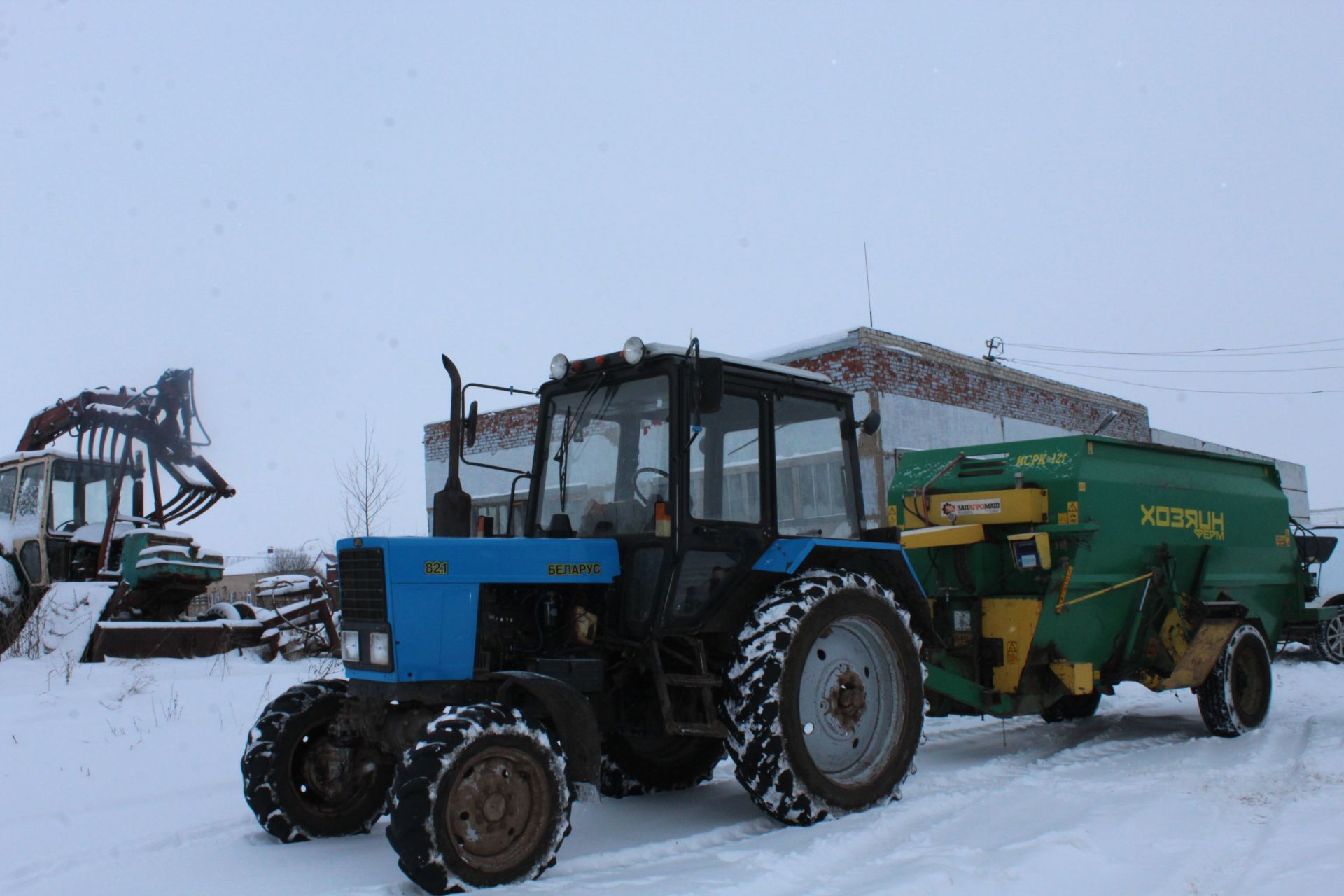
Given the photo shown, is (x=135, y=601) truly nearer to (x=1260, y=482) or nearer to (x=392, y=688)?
(x=392, y=688)

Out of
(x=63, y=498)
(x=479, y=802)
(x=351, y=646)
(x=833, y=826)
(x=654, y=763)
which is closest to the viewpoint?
(x=479, y=802)

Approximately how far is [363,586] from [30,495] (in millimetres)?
10859

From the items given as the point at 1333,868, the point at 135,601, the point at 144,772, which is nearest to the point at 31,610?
the point at 135,601

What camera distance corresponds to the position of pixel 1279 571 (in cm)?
934

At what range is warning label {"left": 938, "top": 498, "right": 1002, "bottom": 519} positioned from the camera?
7832 millimetres

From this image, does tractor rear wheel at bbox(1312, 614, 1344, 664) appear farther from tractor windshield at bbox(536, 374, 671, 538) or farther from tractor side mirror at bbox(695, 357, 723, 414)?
tractor side mirror at bbox(695, 357, 723, 414)

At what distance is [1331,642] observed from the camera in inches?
517

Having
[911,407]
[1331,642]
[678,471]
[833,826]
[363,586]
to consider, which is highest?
[911,407]

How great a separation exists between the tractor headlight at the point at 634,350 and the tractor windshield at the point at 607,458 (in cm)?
27

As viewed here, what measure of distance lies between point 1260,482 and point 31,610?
42.4 feet

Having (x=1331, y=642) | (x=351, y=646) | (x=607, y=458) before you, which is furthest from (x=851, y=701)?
(x=1331, y=642)

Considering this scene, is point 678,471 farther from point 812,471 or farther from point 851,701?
point 851,701

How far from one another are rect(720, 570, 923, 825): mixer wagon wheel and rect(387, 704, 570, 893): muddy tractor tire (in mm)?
1082

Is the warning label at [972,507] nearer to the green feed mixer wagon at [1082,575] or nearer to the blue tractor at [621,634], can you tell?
the green feed mixer wagon at [1082,575]
